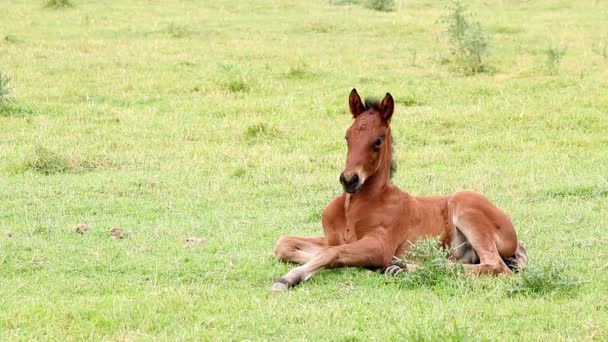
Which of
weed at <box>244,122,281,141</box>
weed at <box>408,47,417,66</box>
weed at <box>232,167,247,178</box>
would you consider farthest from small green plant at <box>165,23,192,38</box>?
weed at <box>232,167,247,178</box>

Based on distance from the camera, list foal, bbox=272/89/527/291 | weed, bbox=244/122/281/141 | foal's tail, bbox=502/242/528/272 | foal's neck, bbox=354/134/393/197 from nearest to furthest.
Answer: foal, bbox=272/89/527/291, foal's tail, bbox=502/242/528/272, foal's neck, bbox=354/134/393/197, weed, bbox=244/122/281/141

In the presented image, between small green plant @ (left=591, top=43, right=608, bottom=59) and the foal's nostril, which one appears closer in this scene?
the foal's nostril

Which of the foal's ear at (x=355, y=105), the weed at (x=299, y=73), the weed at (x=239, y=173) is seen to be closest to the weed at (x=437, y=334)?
the foal's ear at (x=355, y=105)

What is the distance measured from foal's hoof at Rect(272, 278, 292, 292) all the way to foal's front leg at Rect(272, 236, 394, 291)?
0.05m

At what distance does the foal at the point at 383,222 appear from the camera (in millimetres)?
7555

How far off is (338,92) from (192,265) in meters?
9.99

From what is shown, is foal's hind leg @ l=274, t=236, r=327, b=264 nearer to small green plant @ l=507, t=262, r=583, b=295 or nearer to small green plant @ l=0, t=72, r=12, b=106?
small green plant @ l=507, t=262, r=583, b=295

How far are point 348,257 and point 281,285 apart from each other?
670mm

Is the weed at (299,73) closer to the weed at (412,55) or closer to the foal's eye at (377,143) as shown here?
the weed at (412,55)

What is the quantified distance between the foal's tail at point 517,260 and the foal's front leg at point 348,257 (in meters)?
0.96

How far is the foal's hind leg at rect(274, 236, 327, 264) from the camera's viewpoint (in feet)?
26.1

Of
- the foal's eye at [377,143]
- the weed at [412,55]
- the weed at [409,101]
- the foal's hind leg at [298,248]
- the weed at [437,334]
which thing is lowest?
the weed at [409,101]

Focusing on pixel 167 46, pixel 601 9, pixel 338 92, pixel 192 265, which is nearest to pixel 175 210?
pixel 192 265

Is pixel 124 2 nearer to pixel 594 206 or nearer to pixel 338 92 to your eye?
pixel 338 92
